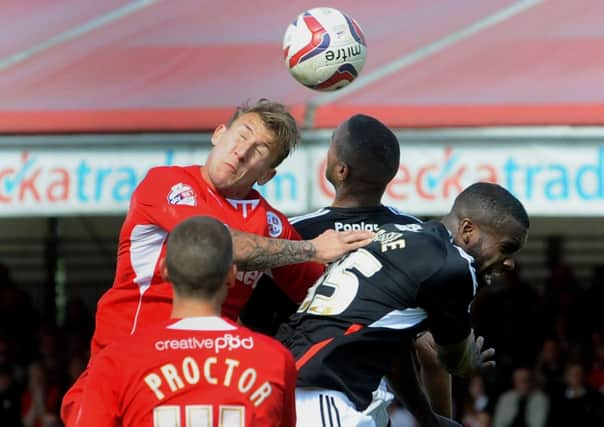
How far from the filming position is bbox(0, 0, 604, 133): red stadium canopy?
8.15 meters

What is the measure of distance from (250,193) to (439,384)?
46.1 inches

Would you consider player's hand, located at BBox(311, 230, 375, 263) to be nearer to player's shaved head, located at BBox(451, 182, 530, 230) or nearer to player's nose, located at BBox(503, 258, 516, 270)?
player's shaved head, located at BBox(451, 182, 530, 230)

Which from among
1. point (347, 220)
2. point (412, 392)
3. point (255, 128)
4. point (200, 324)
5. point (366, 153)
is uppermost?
point (255, 128)

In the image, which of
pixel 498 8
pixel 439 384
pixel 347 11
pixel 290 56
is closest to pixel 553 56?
pixel 498 8

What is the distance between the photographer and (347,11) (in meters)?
9.88

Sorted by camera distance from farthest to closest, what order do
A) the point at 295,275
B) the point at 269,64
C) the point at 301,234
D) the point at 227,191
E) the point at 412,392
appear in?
1. the point at 269,64
2. the point at 301,234
3. the point at 412,392
4. the point at 295,275
5. the point at 227,191

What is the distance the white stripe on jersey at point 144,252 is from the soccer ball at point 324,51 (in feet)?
4.56

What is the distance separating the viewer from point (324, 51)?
5.89 m

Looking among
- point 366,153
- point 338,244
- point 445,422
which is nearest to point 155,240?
point 338,244

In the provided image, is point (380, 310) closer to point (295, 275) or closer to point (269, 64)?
point (295, 275)

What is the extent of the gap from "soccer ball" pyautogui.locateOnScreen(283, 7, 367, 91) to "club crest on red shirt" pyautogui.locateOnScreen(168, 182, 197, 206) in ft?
4.14

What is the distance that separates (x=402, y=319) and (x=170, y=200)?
912 mm

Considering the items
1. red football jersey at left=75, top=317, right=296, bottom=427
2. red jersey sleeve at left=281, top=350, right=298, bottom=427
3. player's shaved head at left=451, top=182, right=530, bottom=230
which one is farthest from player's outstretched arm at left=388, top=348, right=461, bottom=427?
red football jersey at left=75, top=317, right=296, bottom=427

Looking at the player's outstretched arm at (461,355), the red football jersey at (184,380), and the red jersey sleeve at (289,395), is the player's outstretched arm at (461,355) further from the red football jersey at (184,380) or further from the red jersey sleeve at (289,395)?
the red football jersey at (184,380)
